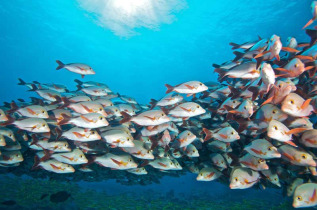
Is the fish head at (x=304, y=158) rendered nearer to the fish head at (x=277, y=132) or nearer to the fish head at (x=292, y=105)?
the fish head at (x=277, y=132)

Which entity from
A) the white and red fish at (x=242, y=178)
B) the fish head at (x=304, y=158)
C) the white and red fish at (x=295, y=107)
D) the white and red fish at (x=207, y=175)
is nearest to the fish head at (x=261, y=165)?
the white and red fish at (x=242, y=178)

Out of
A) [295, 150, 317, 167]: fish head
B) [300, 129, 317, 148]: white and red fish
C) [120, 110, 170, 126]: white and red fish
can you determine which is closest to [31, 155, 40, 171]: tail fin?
[120, 110, 170, 126]: white and red fish

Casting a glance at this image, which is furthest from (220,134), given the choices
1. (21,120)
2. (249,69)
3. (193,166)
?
(21,120)

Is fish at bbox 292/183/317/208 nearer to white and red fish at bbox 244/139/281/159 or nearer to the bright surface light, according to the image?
white and red fish at bbox 244/139/281/159

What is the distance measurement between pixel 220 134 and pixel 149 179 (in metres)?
6.54

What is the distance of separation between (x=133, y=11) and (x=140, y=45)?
570 inches

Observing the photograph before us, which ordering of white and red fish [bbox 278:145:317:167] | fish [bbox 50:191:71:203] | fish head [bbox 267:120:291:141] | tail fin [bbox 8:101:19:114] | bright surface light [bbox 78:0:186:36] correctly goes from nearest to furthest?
fish head [bbox 267:120:291:141], white and red fish [bbox 278:145:317:167], tail fin [bbox 8:101:19:114], fish [bbox 50:191:71:203], bright surface light [bbox 78:0:186:36]

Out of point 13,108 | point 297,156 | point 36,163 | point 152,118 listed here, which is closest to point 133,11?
point 13,108

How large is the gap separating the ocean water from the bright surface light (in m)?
0.18

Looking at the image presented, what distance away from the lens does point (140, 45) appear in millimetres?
47312

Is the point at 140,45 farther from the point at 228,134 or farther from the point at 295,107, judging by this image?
the point at 295,107

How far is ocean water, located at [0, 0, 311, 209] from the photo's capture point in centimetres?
1370

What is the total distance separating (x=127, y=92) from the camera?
107 metres

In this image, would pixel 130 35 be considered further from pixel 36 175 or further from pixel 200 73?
pixel 36 175
